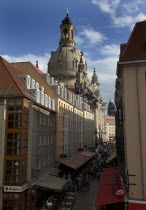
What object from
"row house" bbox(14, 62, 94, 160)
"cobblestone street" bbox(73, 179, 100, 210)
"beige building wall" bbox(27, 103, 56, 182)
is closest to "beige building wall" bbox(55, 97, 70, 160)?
"row house" bbox(14, 62, 94, 160)

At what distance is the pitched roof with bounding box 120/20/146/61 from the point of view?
1636cm

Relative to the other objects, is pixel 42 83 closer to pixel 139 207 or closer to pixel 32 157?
pixel 32 157

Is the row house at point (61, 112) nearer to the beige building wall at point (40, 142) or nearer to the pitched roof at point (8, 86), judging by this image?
the beige building wall at point (40, 142)

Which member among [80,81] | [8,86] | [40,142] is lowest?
[40,142]

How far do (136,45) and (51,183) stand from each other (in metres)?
16.8

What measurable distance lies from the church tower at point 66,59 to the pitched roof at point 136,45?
197 ft

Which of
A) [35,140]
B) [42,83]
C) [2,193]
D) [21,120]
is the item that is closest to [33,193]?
[2,193]

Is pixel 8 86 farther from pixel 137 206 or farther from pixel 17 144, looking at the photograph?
pixel 137 206

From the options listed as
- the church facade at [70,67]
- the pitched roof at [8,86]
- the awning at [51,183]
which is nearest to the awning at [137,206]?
the awning at [51,183]

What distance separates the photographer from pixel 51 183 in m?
24.7

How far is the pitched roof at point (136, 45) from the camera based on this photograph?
16.4 m

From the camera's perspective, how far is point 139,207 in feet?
49.3

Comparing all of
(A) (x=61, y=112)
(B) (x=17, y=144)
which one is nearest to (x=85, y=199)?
(B) (x=17, y=144)

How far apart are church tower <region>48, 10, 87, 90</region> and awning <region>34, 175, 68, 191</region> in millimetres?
53562
